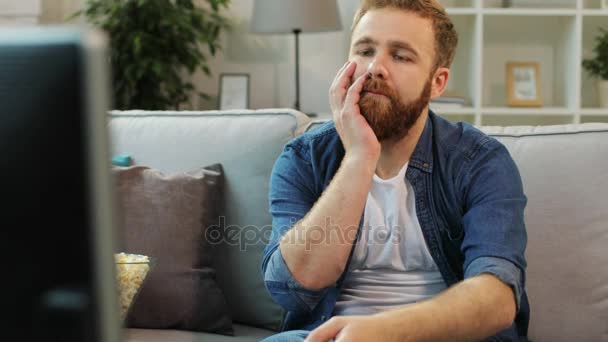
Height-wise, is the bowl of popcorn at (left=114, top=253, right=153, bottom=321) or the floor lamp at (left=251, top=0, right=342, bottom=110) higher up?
the floor lamp at (left=251, top=0, right=342, bottom=110)

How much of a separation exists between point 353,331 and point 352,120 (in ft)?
1.65

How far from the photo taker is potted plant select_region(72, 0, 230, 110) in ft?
11.2

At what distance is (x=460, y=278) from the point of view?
4.60 ft

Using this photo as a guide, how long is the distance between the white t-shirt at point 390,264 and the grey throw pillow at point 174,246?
350mm

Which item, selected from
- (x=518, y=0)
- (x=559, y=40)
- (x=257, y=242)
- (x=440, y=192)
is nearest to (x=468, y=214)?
(x=440, y=192)

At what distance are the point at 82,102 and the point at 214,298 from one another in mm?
1317

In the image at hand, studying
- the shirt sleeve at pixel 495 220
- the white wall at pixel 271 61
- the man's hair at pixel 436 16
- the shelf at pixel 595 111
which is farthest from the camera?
the white wall at pixel 271 61

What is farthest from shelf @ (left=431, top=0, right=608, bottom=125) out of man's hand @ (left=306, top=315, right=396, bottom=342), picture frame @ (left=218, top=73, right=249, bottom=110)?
man's hand @ (left=306, top=315, right=396, bottom=342)

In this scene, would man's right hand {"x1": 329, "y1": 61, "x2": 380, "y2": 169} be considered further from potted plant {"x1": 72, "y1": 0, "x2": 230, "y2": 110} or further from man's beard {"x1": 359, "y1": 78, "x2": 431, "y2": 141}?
potted plant {"x1": 72, "y1": 0, "x2": 230, "y2": 110}

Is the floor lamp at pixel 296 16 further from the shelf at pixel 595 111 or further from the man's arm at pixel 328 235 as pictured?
the man's arm at pixel 328 235

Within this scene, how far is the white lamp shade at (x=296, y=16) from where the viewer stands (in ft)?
10.7

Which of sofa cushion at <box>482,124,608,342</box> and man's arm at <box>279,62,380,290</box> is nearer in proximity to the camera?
man's arm at <box>279,62,380,290</box>

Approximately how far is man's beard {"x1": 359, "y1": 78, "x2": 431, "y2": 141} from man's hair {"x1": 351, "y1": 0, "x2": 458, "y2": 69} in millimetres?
152

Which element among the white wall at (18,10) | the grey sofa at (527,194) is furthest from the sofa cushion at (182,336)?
the white wall at (18,10)
